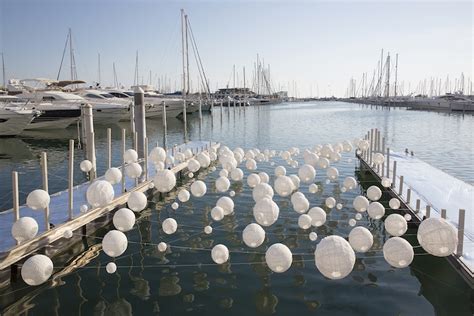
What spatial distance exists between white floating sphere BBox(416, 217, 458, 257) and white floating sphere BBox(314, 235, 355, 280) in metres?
2.05

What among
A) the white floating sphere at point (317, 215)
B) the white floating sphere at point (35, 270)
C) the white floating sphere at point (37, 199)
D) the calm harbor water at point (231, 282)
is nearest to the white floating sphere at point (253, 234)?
the calm harbor water at point (231, 282)

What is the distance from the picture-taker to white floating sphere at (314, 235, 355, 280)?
281 inches

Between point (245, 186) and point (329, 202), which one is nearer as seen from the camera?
point (329, 202)

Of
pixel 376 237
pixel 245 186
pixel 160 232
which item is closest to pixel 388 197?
pixel 376 237

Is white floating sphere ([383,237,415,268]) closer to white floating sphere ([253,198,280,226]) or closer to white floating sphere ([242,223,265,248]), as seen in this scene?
white floating sphere ([242,223,265,248])

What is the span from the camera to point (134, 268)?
10141mm

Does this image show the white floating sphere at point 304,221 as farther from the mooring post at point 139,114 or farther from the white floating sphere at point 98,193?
the mooring post at point 139,114

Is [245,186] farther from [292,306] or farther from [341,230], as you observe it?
[292,306]

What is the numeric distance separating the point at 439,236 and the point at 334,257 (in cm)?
247

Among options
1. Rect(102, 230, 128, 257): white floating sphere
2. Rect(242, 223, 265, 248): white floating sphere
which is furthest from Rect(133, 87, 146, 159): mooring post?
Rect(242, 223, 265, 248): white floating sphere

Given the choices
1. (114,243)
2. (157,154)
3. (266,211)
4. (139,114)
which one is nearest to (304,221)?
(266,211)

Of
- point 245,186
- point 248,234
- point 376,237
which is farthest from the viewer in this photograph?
point 245,186

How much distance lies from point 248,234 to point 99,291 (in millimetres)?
3449

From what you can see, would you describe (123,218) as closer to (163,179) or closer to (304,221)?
(163,179)
